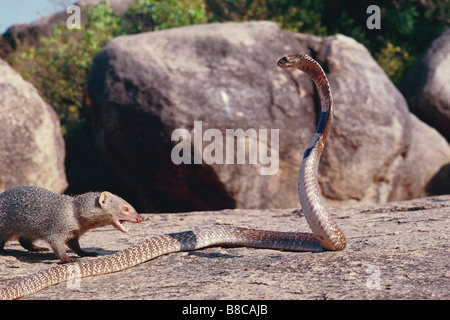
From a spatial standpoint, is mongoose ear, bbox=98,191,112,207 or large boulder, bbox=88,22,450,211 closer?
mongoose ear, bbox=98,191,112,207

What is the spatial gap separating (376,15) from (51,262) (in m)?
14.7

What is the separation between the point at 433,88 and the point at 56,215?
12102mm

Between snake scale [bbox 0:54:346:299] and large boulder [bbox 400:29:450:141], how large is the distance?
34.8ft

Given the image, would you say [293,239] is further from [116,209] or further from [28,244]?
[28,244]

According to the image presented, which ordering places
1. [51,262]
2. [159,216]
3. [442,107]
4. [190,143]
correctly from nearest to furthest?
[51,262] < [159,216] < [190,143] < [442,107]

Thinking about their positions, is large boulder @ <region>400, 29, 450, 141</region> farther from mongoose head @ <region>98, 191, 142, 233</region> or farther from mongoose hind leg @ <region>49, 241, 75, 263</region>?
mongoose hind leg @ <region>49, 241, 75, 263</region>

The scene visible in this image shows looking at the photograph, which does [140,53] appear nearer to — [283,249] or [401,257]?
[283,249]

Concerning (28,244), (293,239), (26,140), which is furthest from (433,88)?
(28,244)

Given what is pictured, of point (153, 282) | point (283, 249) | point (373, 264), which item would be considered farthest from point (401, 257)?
point (153, 282)

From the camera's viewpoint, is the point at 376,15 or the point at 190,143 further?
the point at 376,15

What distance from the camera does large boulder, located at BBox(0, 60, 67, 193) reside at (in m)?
11.0

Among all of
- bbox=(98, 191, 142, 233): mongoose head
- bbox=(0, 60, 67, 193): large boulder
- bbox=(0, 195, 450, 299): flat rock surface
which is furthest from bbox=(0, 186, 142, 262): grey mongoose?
bbox=(0, 60, 67, 193): large boulder

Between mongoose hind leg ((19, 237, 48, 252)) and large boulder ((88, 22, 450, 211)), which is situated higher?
large boulder ((88, 22, 450, 211))

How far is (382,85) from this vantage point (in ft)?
42.4
